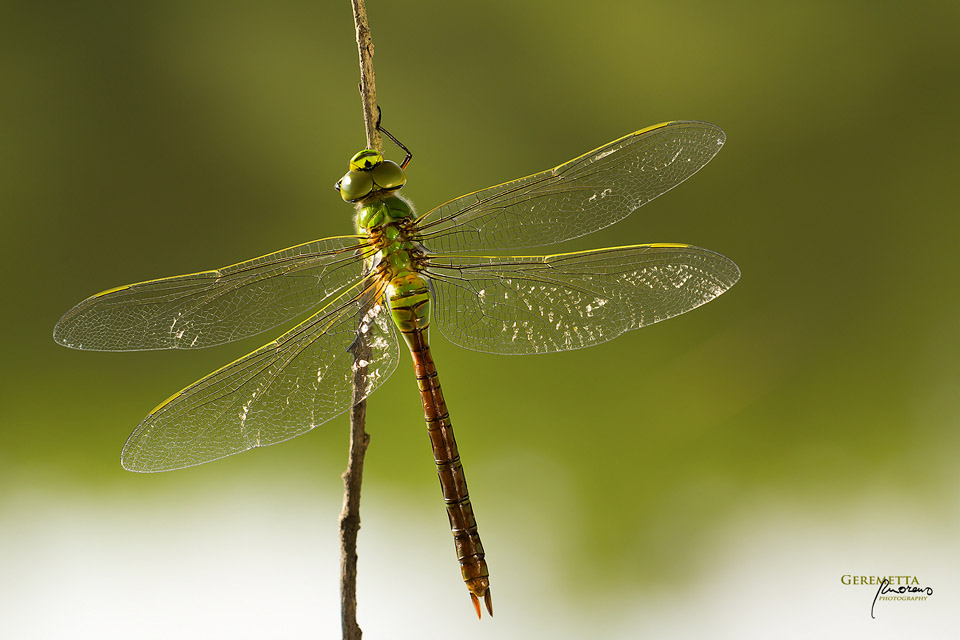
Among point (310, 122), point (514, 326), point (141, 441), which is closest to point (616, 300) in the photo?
point (514, 326)

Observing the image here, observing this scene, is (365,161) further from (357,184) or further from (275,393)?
(275,393)

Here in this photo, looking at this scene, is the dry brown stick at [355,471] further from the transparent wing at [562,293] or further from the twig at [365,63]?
the transparent wing at [562,293]

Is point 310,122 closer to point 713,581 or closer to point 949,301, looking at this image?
point 713,581
